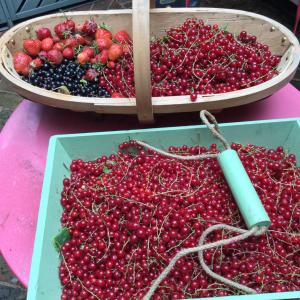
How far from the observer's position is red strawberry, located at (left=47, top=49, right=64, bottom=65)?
113 cm

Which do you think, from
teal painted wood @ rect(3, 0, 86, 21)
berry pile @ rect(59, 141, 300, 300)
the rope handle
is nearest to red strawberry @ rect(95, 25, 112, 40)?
berry pile @ rect(59, 141, 300, 300)

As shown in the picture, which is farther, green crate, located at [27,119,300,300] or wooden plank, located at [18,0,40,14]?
wooden plank, located at [18,0,40,14]

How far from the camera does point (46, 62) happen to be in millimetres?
1138

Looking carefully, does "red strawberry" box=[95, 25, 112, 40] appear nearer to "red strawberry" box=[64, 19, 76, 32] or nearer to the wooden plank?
"red strawberry" box=[64, 19, 76, 32]

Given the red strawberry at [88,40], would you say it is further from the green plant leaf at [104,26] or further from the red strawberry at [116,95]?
the red strawberry at [116,95]

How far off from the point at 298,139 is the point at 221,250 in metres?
0.39

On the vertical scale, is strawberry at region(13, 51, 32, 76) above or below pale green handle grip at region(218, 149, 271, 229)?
above

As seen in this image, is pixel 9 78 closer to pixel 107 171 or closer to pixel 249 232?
pixel 107 171

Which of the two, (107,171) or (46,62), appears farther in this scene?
(46,62)

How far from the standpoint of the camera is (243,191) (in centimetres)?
69

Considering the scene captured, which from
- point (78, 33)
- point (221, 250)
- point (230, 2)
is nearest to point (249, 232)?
point (221, 250)

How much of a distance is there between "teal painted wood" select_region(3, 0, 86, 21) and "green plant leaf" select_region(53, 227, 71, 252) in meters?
2.34

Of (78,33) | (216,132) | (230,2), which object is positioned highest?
(78,33)

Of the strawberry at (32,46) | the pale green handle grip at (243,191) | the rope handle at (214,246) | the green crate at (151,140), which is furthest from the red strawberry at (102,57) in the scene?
the rope handle at (214,246)
